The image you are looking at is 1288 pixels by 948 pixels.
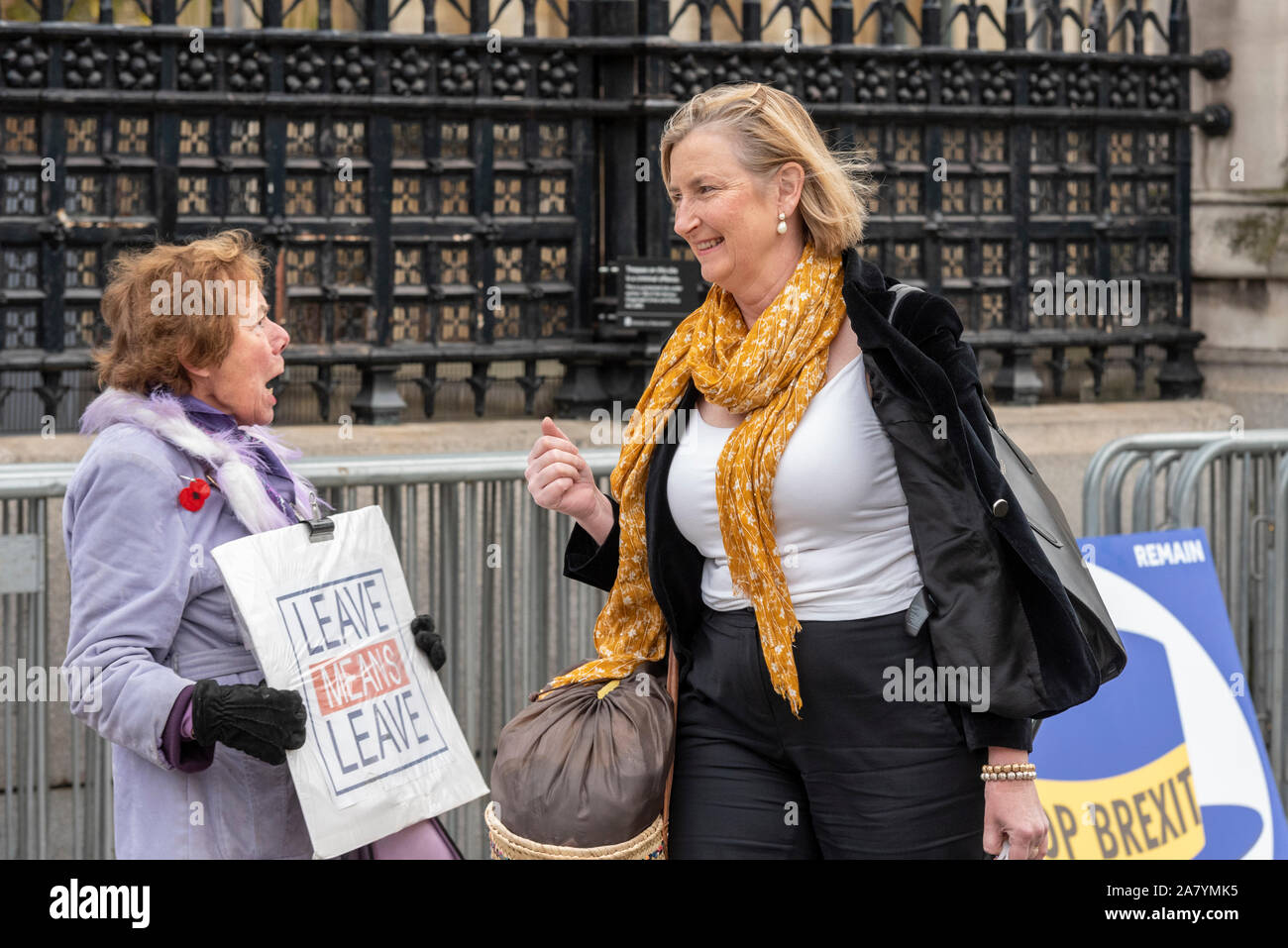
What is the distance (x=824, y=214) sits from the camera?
3.17 meters

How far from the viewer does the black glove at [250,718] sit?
298 cm

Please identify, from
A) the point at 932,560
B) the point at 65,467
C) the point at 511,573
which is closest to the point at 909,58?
the point at 511,573

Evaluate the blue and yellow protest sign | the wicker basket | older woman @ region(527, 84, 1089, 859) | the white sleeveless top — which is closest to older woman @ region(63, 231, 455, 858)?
the wicker basket

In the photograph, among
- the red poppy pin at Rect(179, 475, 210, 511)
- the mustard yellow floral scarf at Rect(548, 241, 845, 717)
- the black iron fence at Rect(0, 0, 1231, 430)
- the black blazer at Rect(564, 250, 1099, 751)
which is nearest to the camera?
the black blazer at Rect(564, 250, 1099, 751)

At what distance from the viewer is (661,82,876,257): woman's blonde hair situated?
3111 mm

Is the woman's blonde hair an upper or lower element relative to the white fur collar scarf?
upper

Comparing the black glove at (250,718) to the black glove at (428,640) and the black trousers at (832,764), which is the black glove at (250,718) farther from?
the black trousers at (832,764)

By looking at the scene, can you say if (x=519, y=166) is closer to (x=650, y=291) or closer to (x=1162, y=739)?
(x=650, y=291)

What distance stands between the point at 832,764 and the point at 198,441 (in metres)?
1.37

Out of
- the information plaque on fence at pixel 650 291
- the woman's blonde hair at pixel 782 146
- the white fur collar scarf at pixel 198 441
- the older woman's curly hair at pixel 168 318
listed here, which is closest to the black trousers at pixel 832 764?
the woman's blonde hair at pixel 782 146

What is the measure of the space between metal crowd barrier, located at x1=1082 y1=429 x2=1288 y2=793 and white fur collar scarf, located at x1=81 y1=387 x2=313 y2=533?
3.12 metres

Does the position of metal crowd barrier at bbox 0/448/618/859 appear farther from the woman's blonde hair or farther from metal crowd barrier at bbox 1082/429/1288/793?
the woman's blonde hair

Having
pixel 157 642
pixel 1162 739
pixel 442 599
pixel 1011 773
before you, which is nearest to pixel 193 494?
pixel 157 642

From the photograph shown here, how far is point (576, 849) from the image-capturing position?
3.02 metres
